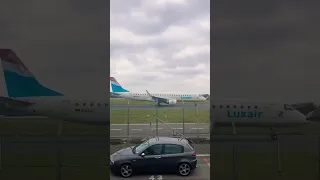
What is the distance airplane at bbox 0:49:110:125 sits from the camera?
9.28 feet

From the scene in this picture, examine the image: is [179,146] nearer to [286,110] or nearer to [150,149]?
[150,149]

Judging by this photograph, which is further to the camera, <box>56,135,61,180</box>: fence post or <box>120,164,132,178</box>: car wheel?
<box>120,164,132,178</box>: car wheel

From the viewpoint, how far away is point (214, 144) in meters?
2.97

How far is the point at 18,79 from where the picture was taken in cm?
288

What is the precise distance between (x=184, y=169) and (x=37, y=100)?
6.01 ft

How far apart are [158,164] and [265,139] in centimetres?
124

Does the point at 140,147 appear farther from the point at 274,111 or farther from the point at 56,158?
the point at 274,111

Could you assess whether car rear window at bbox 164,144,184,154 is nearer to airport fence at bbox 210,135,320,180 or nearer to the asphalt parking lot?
the asphalt parking lot

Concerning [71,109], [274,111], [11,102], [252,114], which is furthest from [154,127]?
[11,102]

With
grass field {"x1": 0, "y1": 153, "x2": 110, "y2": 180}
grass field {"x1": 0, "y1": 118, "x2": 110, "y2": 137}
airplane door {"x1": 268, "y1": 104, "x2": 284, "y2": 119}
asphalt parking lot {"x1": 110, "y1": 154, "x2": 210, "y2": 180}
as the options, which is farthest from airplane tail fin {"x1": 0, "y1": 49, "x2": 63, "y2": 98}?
airplane door {"x1": 268, "y1": 104, "x2": 284, "y2": 119}

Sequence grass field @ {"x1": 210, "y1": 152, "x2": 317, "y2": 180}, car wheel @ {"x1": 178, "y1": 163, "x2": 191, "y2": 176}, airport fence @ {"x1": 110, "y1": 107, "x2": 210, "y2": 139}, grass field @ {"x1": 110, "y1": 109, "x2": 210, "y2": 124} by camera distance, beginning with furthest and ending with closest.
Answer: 1. grass field @ {"x1": 110, "y1": 109, "x2": 210, "y2": 124}
2. airport fence @ {"x1": 110, "y1": 107, "x2": 210, "y2": 139}
3. car wheel @ {"x1": 178, "y1": 163, "x2": 191, "y2": 176}
4. grass field @ {"x1": 210, "y1": 152, "x2": 317, "y2": 180}

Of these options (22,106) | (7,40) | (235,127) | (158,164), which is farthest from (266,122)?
(7,40)

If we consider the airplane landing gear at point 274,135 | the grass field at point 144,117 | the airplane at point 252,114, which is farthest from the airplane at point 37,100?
the grass field at point 144,117

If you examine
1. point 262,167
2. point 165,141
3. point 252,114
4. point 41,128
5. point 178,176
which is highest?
point 252,114
